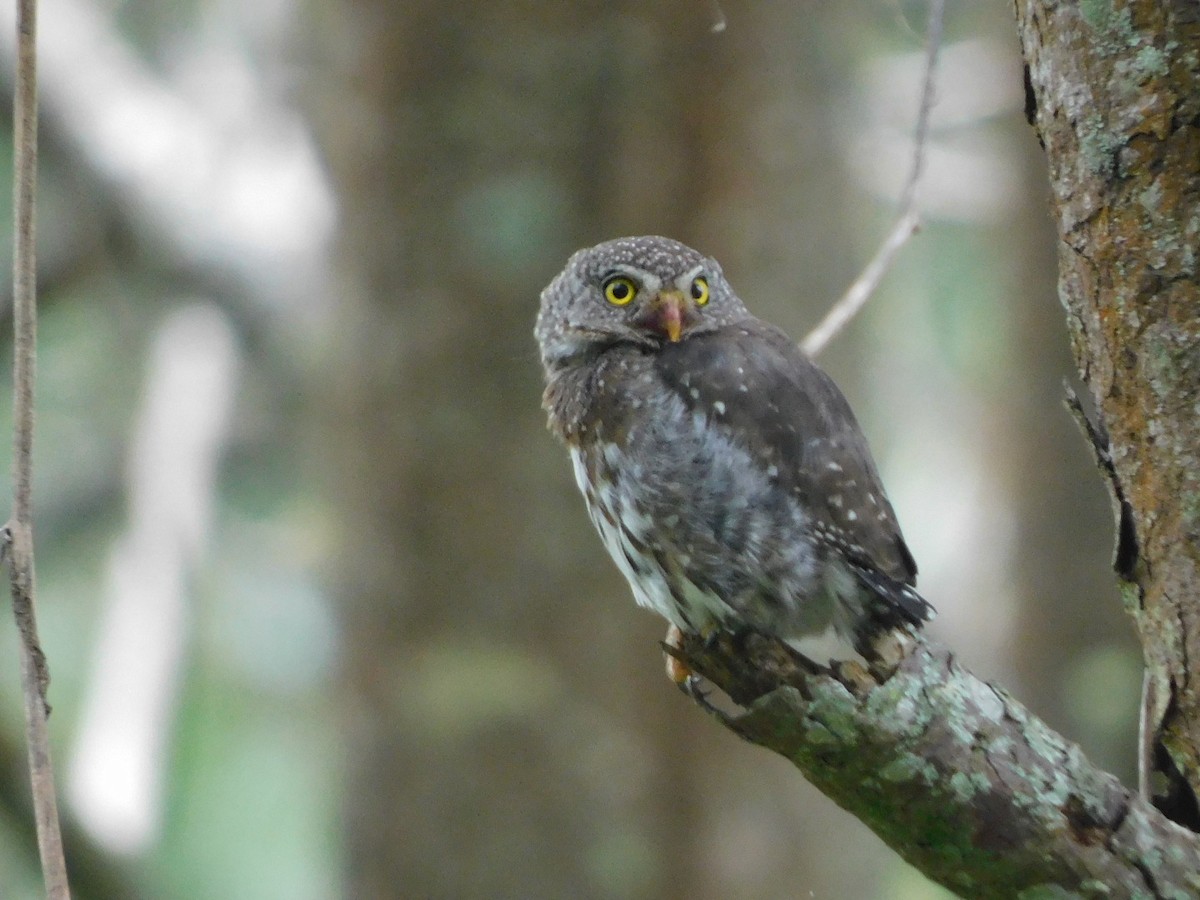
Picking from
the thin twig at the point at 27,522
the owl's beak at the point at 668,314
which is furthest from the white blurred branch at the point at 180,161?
the thin twig at the point at 27,522

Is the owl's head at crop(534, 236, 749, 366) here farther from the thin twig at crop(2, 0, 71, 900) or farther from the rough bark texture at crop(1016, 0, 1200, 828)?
the thin twig at crop(2, 0, 71, 900)

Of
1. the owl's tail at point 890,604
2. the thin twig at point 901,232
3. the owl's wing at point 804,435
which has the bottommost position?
the owl's tail at point 890,604

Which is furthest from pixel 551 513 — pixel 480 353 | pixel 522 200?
pixel 522 200

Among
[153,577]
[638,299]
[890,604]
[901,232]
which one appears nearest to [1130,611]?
[890,604]

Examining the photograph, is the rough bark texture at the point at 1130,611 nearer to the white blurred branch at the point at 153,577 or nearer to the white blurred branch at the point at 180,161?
the white blurred branch at the point at 153,577

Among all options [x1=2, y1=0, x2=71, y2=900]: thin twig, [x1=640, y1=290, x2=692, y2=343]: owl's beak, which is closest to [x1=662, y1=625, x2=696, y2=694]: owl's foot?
[x1=640, y1=290, x2=692, y2=343]: owl's beak

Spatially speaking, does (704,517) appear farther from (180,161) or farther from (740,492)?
(180,161)
